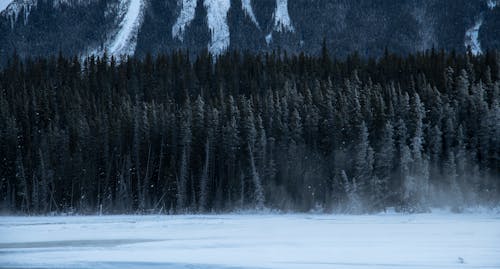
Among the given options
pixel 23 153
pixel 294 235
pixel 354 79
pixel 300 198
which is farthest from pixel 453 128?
pixel 23 153

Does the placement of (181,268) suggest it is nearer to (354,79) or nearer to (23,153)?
(23,153)

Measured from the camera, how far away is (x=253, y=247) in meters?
24.1

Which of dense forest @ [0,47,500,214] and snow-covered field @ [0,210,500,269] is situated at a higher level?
dense forest @ [0,47,500,214]

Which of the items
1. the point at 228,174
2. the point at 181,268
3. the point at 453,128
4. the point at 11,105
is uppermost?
the point at 11,105

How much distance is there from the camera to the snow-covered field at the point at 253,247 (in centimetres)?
2034

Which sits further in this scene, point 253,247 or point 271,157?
point 271,157

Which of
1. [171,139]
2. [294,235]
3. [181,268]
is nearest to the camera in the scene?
[181,268]

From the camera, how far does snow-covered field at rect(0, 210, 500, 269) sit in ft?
66.7

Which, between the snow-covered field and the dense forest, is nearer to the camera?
the snow-covered field

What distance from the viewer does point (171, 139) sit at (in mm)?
63344

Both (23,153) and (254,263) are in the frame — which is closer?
(254,263)

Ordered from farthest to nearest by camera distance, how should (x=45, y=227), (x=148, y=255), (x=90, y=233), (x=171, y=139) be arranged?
(x=171, y=139), (x=45, y=227), (x=90, y=233), (x=148, y=255)

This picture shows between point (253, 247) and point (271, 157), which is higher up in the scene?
point (271, 157)

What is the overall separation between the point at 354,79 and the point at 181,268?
67.6 meters
